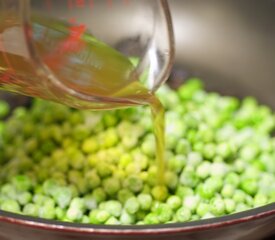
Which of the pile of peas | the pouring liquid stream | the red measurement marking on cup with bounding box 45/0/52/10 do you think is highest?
the red measurement marking on cup with bounding box 45/0/52/10

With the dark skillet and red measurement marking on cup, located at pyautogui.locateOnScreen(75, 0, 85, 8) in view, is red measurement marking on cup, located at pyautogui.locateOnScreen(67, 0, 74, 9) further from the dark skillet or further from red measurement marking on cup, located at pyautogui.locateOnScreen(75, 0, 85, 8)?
the dark skillet

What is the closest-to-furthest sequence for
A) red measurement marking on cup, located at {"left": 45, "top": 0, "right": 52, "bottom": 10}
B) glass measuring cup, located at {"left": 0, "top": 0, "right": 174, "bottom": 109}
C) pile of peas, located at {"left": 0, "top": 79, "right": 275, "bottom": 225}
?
glass measuring cup, located at {"left": 0, "top": 0, "right": 174, "bottom": 109} → pile of peas, located at {"left": 0, "top": 79, "right": 275, "bottom": 225} → red measurement marking on cup, located at {"left": 45, "top": 0, "right": 52, "bottom": 10}

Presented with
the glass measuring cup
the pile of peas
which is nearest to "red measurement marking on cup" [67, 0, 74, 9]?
the glass measuring cup

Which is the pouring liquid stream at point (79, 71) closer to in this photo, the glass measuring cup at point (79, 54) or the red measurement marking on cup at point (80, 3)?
the glass measuring cup at point (79, 54)

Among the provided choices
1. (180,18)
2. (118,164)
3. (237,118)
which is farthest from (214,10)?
(118,164)

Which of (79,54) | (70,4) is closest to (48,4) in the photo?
(70,4)

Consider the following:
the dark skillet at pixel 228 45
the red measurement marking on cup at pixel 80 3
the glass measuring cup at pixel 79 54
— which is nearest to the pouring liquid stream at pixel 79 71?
the glass measuring cup at pixel 79 54

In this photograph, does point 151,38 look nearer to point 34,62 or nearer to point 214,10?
point 214,10
